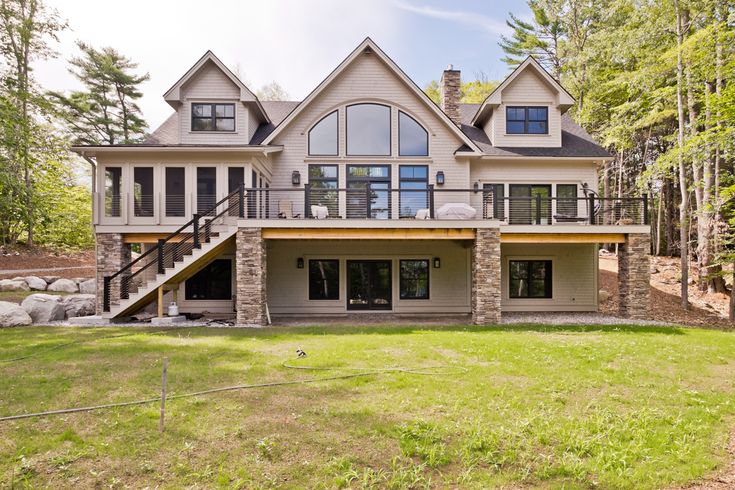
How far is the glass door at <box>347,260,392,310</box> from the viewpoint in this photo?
50.8ft

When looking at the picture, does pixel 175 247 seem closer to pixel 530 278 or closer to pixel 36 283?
pixel 36 283

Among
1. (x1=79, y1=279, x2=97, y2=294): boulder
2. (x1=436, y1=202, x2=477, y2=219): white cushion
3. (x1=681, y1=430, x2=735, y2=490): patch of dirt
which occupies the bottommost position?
(x1=681, y1=430, x2=735, y2=490): patch of dirt

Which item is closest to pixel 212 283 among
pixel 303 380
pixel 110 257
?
pixel 110 257

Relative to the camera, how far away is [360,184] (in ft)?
49.9

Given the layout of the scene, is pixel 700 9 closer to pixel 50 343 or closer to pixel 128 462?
pixel 128 462

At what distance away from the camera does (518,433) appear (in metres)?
4.70

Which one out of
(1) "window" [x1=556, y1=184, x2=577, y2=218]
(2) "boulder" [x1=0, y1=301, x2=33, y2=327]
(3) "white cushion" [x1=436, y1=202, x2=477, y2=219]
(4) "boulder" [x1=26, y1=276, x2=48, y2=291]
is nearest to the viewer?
(2) "boulder" [x1=0, y1=301, x2=33, y2=327]

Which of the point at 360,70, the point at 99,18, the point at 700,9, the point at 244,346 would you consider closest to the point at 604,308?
the point at 700,9

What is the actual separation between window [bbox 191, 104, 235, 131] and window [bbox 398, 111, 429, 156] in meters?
6.19

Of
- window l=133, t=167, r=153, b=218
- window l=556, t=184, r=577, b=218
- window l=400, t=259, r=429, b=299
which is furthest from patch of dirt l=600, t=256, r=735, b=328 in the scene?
window l=133, t=167, r=153, b=218

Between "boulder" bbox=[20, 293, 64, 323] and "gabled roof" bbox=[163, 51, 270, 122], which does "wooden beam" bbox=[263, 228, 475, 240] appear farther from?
"boulder" bbox=[20, 293, 64, 323]

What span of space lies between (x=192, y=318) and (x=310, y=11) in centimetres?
1093

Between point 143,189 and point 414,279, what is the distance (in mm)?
10051

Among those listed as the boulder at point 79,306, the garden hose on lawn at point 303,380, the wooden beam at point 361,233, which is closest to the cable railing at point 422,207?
the wooden beam at point 361,233
